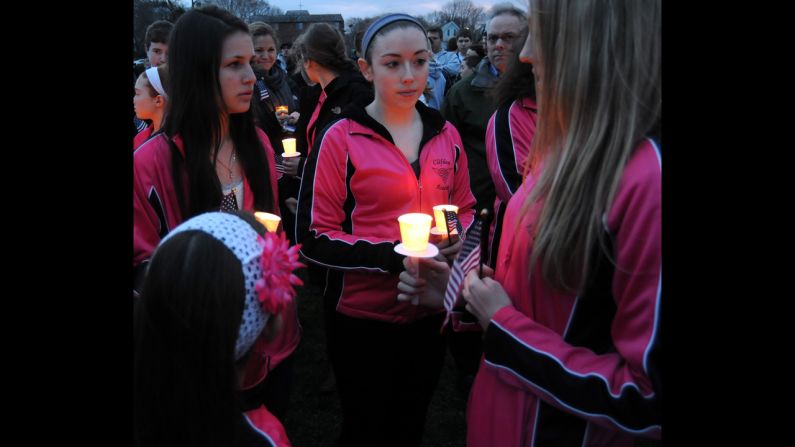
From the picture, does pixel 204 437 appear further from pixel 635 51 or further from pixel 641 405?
pixel 635 51

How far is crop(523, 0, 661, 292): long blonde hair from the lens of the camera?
142 cm

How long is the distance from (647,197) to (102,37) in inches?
50.1

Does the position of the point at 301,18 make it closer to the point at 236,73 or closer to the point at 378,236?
the point at 236,73

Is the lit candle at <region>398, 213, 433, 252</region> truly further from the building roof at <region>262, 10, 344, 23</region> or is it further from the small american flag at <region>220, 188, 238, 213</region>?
the building roof at <region>262, 10, 344, 23</region>

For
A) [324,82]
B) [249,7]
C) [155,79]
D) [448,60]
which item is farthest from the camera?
[249,7]

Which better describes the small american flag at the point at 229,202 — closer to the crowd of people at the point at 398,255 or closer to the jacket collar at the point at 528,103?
the crowd of people at the point at 398,255

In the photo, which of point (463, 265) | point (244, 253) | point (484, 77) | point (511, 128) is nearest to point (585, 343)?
point (463, 265)

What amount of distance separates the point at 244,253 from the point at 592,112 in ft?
3.56

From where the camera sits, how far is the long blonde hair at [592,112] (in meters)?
1.42

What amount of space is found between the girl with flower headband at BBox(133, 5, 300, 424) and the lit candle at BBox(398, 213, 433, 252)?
1.93 ft

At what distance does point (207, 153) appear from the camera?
2543 mm

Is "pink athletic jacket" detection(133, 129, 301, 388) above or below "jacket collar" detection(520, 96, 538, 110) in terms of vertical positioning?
below

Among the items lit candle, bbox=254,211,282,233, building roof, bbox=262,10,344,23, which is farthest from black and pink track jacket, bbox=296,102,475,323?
building roof, bbox=262,10,344,23

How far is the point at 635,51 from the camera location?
1.44 metres
